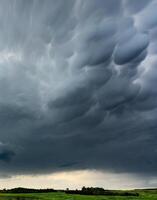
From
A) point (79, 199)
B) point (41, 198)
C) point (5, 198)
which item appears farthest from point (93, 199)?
point (5, 198)

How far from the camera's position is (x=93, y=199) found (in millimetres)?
199625

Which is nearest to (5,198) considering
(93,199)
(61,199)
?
(61,199)

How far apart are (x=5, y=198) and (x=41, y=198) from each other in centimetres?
1817

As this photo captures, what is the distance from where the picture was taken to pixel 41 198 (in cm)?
19575

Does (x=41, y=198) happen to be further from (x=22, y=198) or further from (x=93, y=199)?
(x=93, y=199)

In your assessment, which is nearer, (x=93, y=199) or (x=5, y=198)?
(x=5, y=198)

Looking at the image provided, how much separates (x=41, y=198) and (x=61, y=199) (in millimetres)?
10766

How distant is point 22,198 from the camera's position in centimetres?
19212

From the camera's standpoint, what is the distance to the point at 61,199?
192m

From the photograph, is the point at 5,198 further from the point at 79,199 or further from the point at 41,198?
the point at 79,199

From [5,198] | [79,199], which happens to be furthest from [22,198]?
[79,199]

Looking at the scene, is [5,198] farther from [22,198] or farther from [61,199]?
[61,199]

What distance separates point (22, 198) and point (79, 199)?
27.5 m

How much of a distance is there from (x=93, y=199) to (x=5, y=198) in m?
43.4
